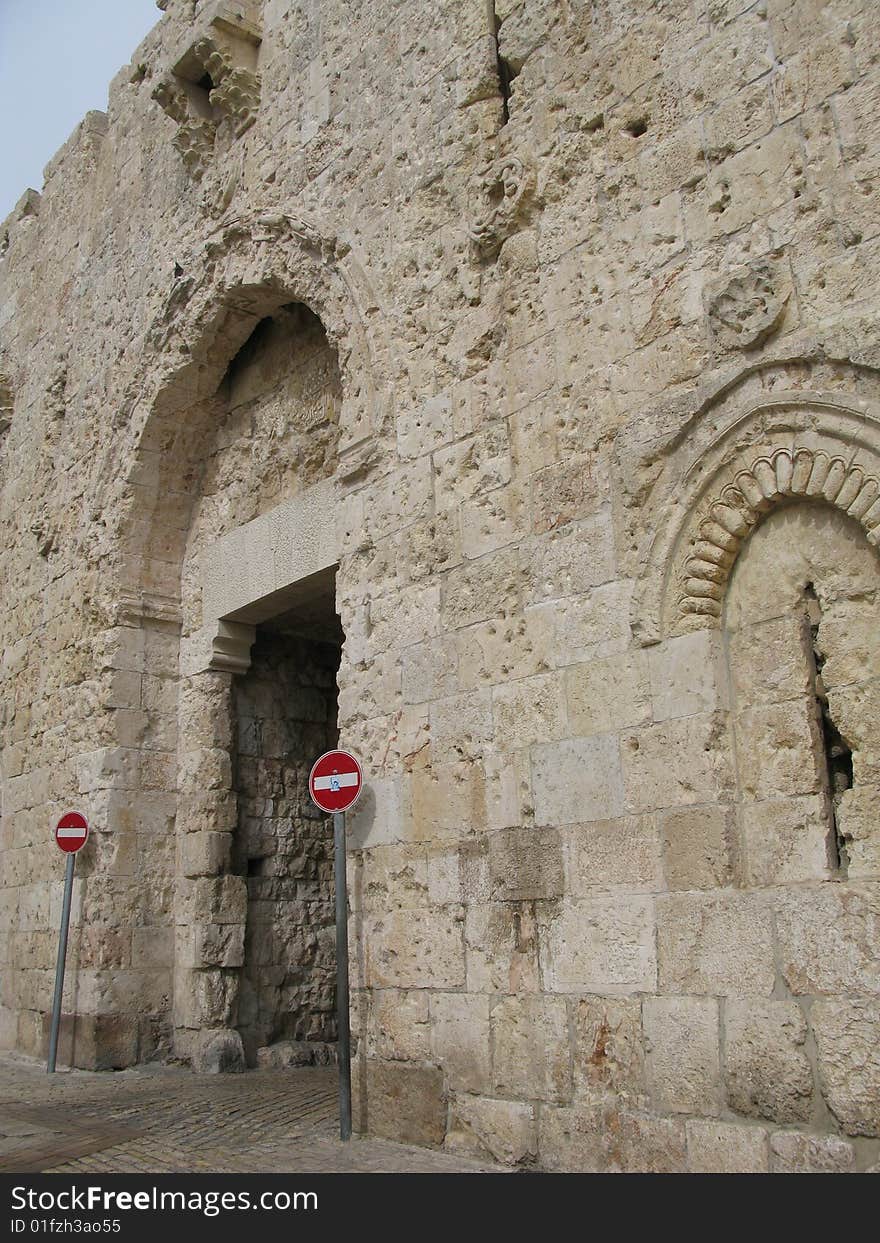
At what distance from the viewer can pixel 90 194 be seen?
9555 millimetres

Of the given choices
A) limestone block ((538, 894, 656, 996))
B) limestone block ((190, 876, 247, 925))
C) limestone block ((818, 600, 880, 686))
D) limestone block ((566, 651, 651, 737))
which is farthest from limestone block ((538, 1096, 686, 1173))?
limestone block ((190, 876, 247, 925))

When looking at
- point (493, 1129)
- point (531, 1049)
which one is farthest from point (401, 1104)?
point (531, 1049)

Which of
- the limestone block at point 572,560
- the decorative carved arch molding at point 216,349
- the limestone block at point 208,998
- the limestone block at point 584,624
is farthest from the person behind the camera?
the limestone block at point 208,998

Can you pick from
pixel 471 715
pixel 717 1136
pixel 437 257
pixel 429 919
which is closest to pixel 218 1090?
pixel 429 919

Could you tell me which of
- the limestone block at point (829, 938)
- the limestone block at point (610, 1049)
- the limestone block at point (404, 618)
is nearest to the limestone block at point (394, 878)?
the limestone block at point (404, 618)

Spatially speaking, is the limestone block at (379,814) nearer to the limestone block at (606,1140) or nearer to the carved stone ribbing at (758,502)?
the limestone block at (606,1140)

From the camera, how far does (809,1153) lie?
347 cm

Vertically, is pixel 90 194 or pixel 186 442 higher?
pixel 90 194

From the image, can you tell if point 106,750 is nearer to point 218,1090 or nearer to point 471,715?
point 218,1090

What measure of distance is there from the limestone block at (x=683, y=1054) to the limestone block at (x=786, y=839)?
0.46 m

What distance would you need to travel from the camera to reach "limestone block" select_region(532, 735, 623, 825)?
432 cm

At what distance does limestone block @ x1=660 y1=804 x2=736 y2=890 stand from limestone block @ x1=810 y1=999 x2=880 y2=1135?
0.54m

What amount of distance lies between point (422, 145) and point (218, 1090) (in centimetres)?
512

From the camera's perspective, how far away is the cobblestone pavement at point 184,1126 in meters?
4.62
